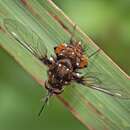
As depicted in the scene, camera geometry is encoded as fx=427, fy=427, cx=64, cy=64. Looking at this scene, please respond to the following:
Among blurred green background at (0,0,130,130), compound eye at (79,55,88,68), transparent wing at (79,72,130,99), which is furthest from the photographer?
blurred green background at (0,0,130,130)

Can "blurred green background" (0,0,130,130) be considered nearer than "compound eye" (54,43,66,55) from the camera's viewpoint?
No

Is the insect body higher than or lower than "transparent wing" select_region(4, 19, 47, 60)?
lower

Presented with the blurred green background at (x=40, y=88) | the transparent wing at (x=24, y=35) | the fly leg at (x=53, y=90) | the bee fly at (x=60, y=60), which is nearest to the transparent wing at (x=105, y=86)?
the bee fly at (x=60, y=60)

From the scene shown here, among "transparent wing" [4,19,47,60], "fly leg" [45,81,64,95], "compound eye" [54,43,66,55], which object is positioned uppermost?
"transparent wing" [4,19,47,60]

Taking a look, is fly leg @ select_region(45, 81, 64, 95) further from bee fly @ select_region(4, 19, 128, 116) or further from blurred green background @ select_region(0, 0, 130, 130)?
blurred green background @ select_region(0, 0, 130, 130)

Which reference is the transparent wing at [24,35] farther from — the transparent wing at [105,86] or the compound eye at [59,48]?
the transparent wing at [105,86]

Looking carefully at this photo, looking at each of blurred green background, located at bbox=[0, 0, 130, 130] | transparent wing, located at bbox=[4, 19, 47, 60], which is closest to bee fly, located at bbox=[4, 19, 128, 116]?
transparent wing, located at bbox=[4, 19, 47, 60]
